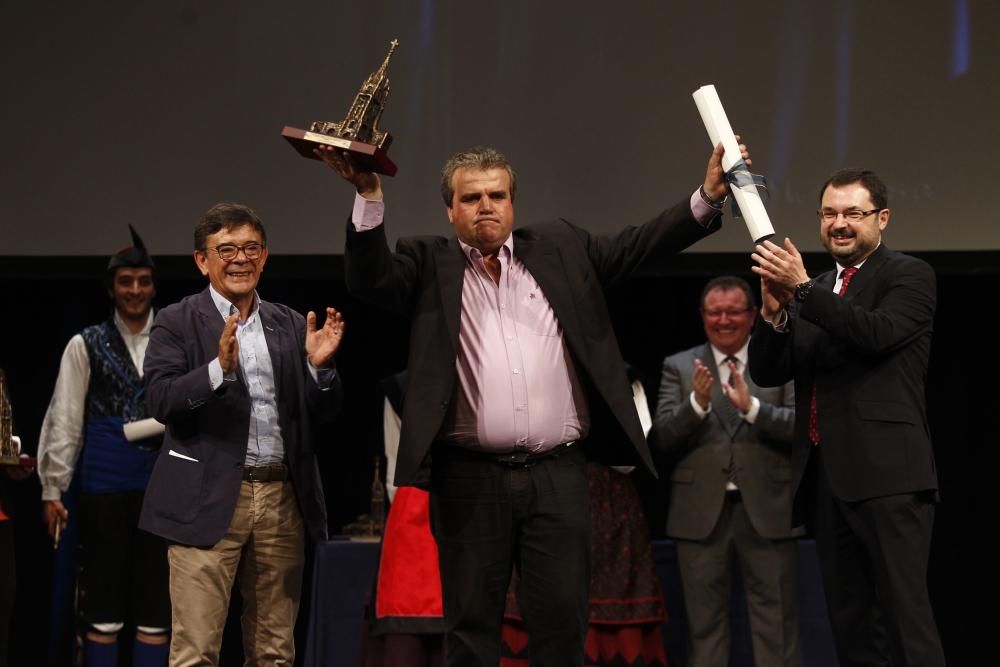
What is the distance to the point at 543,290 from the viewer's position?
8.23 ft

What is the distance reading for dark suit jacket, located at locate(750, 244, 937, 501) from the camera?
9.25 ft

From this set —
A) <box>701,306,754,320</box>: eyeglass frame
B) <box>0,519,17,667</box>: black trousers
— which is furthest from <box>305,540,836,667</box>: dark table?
<box>0,519,17,667</box>: black trousers

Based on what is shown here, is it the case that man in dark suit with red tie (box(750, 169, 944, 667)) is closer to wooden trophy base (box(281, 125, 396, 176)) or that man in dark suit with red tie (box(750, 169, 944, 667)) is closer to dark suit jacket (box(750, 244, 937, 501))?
dark suit jacket (box(750, 244, 937, 501))

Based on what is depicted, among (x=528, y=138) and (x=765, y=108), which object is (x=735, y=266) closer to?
(x=765, y=108)

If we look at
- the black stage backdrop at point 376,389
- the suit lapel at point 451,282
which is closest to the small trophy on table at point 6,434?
the suit lapel at point 451,282

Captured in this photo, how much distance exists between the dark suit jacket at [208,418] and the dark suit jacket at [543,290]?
1.78ft

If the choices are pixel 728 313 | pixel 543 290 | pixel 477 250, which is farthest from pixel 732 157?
pixel 728 313

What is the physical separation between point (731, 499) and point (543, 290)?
5.99ft

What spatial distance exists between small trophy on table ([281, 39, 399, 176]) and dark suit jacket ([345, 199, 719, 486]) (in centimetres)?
15

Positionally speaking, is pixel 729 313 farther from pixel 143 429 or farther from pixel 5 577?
pixel 5 577

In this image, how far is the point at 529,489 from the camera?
94.0 inches

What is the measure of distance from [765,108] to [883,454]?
2271 mm

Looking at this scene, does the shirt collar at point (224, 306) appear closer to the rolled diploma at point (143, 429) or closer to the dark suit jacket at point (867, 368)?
the rolled diploma at point (143, 429)

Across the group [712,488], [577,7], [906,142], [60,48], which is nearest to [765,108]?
[906,142]
